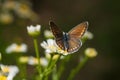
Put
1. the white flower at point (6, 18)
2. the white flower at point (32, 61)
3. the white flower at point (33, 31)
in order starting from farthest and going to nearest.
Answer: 1. the white flower at point (6, 18)
2. the white flower at point (32, 61)
3. the white flower at point (33, 31)

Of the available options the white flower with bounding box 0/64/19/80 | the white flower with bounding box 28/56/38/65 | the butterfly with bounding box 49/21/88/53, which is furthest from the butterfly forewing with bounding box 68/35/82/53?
the white flower with bounding box 28/56/38/65

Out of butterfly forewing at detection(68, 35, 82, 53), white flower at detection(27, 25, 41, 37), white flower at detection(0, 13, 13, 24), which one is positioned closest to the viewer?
butterfly forewing at detection(68, 35, 82, 53)

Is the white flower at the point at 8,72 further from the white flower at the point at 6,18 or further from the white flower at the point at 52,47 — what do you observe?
the white flower at the point at 6,18

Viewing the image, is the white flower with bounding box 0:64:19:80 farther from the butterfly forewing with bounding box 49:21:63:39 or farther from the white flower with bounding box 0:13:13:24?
the white flower with bounding box 0:13:13:24

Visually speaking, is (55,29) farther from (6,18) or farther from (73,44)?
(6,18)

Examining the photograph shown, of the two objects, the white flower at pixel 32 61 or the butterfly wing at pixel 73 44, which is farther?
the white flower at pixel 32 61

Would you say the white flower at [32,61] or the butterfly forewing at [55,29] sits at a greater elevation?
the white flower at [32,61]

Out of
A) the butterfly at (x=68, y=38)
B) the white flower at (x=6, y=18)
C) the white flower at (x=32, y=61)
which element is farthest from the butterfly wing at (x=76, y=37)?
the white flower at (x=6, y=18)
